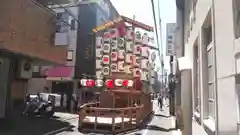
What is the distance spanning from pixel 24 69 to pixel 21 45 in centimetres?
Result: 469

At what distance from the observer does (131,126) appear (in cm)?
1597

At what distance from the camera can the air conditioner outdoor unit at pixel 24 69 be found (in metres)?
16.7

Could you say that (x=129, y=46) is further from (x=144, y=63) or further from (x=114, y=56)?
(x=144, y=63)

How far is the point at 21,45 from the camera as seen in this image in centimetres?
1277

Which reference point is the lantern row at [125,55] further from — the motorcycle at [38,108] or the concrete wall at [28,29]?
the concrete wall at [28,29]

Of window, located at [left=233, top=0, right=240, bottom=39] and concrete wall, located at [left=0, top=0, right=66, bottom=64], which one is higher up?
concrete wall, located at [left=0, top=0, right=66, bottom=64]

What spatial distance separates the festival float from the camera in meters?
15.3

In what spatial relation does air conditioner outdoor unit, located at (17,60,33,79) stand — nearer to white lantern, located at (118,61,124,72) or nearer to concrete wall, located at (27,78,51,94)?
white lantern, located at (118,61,124,72)

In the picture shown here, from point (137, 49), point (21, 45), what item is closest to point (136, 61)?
point (137, 49)

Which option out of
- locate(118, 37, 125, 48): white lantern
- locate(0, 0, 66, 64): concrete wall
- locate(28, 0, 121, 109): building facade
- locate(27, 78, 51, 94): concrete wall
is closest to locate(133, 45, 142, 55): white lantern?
locate(118, 37, 125, 48): white lantern

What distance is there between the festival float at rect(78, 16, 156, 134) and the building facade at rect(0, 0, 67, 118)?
414 cm

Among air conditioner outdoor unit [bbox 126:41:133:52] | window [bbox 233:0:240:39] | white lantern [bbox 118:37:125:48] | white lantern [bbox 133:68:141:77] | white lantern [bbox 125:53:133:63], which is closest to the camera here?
window [bbox 233:0:240:39]

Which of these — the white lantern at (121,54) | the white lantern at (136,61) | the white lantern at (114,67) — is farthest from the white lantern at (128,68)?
the white lantern at (121,54)

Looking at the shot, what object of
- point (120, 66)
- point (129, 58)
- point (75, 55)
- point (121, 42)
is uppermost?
point (121, 42)
